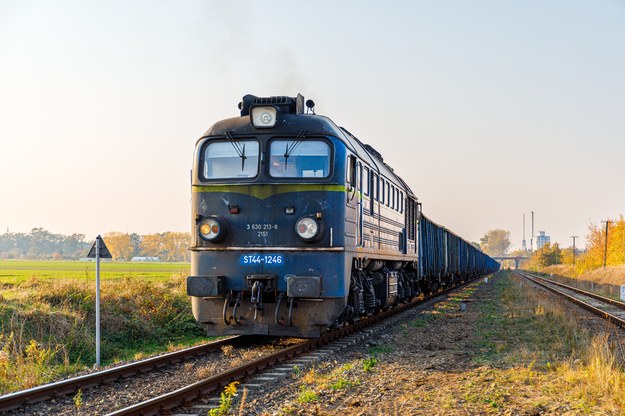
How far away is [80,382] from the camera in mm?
7840

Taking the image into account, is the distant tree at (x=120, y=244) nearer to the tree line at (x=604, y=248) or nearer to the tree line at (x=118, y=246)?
the tree line at (x=118, y=246)

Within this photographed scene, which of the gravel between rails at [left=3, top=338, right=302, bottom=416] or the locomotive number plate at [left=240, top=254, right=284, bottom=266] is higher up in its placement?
the locomotive number plate at [left=240, top=254, right=284, bottom=266]

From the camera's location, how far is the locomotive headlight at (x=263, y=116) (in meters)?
10.9

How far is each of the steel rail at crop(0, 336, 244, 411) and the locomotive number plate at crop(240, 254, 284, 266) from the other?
162 centimetres

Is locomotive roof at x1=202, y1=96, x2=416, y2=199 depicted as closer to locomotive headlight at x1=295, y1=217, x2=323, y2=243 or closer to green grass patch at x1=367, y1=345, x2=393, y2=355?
locomotive headlight at x1=295, y1=217, x2=323, y2=243

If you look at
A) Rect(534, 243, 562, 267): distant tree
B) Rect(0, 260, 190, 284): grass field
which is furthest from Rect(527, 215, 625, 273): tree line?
Rect(0, 260, 190, 284): grass field

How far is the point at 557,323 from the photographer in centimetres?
1519

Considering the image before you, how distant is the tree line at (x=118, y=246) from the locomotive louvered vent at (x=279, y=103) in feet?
232

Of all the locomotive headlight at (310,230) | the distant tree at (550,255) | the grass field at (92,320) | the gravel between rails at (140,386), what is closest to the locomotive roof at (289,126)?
the locomotive headlight at (310,230)

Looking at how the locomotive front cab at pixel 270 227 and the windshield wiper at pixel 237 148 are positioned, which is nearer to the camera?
the locomotive front cab at pixel 270 227

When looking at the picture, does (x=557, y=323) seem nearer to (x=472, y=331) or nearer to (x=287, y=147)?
(x=472, y=331)

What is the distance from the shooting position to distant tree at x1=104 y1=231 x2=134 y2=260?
104 m

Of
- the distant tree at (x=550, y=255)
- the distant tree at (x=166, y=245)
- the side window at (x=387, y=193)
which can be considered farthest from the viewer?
the distant tree at (x=550, y=255)

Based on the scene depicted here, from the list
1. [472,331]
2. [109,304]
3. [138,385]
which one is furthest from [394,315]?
[138,385]
